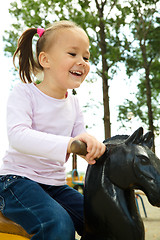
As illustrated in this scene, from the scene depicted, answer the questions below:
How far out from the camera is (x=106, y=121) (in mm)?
11172

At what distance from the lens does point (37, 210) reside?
1.30m

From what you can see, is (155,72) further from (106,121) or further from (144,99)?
(106,121)

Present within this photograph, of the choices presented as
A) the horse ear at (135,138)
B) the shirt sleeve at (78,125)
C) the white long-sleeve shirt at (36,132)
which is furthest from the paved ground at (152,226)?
the horse ear at (135,138)

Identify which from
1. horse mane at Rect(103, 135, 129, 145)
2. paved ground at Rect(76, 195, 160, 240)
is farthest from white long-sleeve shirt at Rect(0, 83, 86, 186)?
paved ground at Rect(76, 195, 160, 240)

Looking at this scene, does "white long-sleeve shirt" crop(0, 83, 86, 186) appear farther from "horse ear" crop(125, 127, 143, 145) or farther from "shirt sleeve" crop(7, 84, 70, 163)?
"horse ear" crop(125, 127, 143, 145)

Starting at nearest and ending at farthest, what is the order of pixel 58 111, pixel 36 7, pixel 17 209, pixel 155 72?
pixel 17 209 < pixel 58 111 < pixel 36 7 < pixel 155 72

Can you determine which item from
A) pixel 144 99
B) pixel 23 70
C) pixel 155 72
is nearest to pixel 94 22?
pixel 155 72

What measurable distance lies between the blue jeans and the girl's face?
60cm

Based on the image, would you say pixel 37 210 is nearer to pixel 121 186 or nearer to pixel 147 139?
pixel 121 186

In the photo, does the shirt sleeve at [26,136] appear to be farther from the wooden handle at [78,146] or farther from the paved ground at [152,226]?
the paved ground at [152,226]

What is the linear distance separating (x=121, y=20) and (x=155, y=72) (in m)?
4.80

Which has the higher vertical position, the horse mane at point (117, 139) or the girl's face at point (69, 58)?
the girl's face at point (69, 58)

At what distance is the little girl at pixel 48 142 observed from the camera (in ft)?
4.18

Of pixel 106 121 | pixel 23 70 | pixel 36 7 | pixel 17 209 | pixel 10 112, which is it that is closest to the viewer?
pixel 17 209
